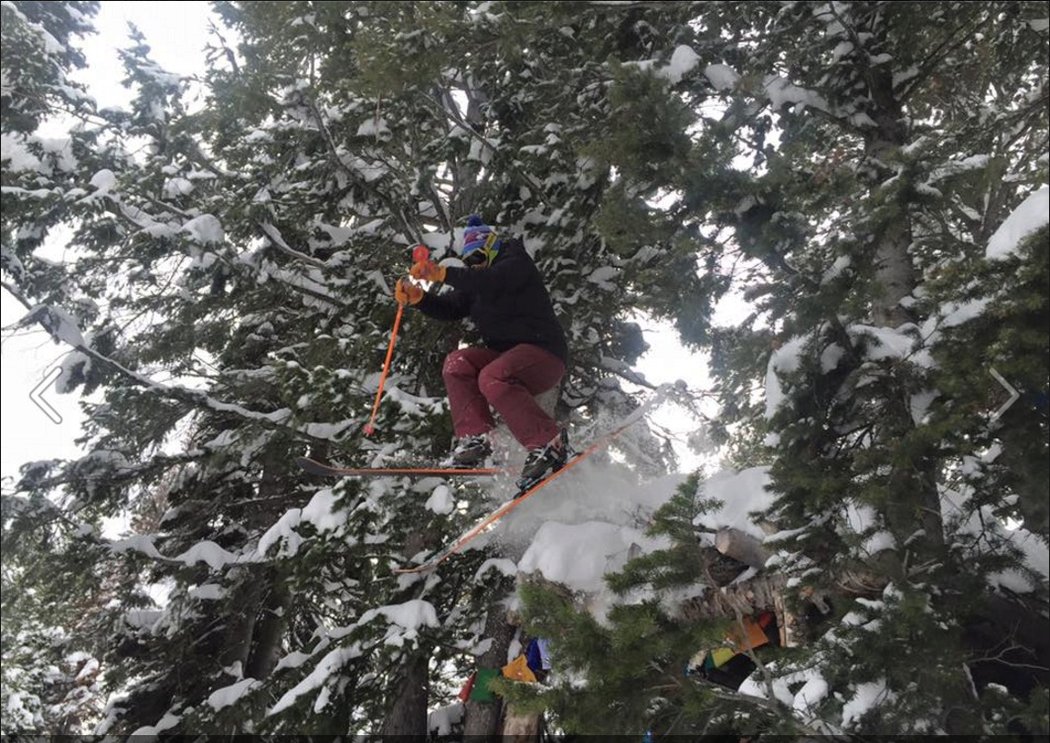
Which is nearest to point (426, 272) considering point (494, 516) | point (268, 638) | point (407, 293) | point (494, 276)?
point (407, 293)

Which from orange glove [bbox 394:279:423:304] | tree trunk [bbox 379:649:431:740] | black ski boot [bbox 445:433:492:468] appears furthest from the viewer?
tree trunk [bbox 379:649:431:740]

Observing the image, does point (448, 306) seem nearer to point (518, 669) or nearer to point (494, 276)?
point (494, 276)

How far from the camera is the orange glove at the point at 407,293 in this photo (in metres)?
5.86

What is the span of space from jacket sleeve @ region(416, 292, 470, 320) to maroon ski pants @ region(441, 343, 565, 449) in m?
0.41

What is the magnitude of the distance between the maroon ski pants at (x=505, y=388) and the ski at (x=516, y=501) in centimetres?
36

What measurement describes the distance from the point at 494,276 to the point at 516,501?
6.47 ft

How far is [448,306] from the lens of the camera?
655 cm

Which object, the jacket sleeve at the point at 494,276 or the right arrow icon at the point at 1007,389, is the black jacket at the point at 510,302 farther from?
the right arrow icon at the point at 1007,389

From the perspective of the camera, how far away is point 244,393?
325 inches

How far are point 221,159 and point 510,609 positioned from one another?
8.95 metres

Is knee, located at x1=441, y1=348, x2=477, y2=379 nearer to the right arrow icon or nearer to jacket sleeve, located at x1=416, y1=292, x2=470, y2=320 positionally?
jacket sleeve, located at x1=416, y1=292, x2=470, y2=320

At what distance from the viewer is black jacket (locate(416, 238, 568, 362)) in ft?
19.6

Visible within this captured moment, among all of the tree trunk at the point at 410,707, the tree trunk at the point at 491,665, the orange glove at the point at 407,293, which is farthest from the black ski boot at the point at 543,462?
the tree trunk at the point at 410,707

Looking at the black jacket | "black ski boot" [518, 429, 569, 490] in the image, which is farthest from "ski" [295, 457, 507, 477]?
the black jacket
